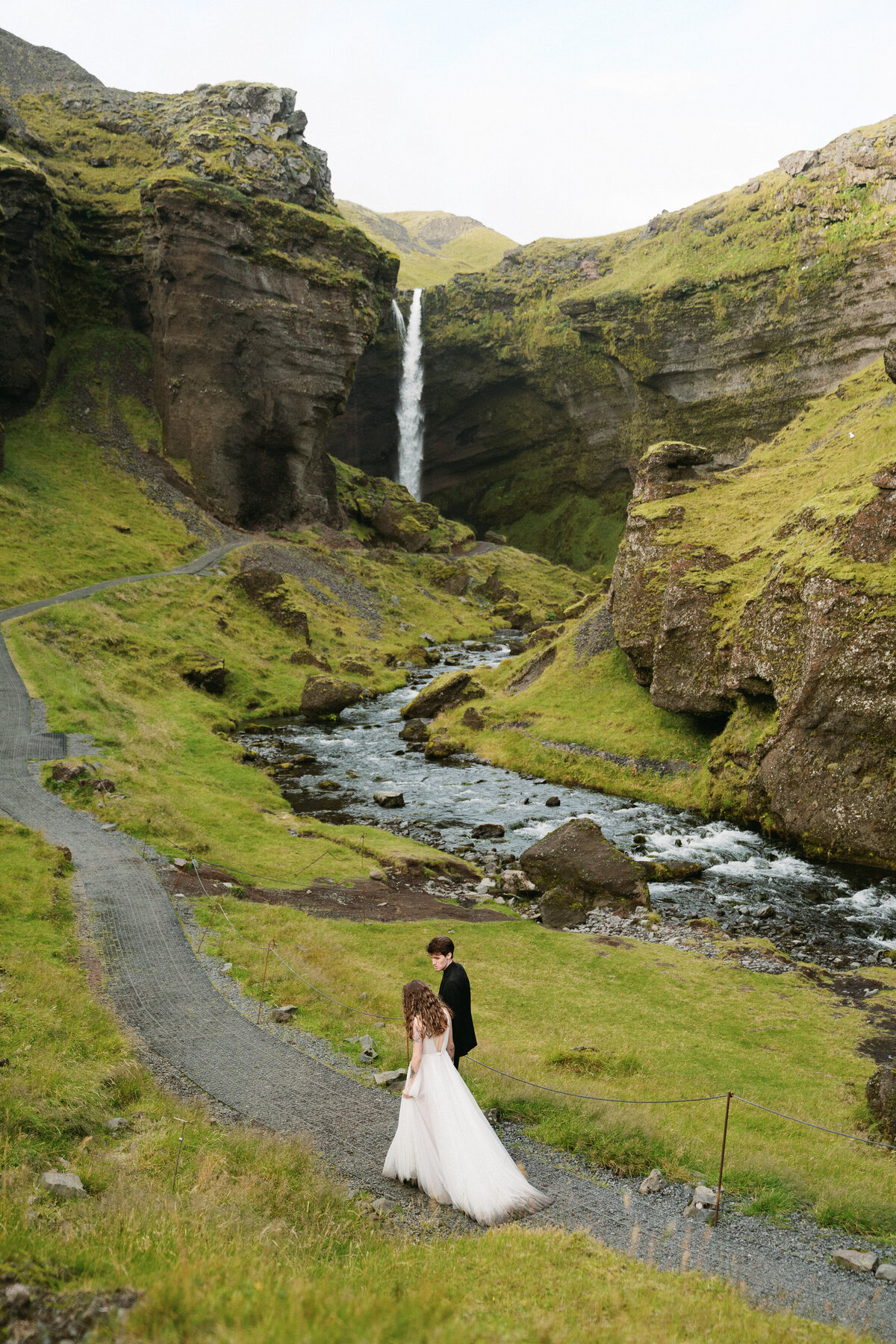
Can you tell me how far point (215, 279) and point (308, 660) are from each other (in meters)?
53.0

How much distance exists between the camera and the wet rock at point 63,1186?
28.1ft

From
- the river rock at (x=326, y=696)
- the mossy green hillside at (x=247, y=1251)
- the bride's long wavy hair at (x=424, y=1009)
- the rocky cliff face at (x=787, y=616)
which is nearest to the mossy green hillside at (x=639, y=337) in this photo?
the rocky cliff face at (x=787, y=616)

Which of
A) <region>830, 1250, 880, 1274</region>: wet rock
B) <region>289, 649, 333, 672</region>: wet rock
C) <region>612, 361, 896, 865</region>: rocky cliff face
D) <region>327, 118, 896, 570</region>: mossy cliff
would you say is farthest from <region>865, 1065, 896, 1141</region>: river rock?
<region>327, 118, 896, 570</region>: mossy cliff

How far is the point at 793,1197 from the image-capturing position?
11.3 meters

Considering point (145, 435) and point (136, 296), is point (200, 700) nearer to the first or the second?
point (145, 435)

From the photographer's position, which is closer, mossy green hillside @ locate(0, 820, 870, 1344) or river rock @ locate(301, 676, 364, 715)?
mossy green hillside @ locate(0, 820, 870, 1344)

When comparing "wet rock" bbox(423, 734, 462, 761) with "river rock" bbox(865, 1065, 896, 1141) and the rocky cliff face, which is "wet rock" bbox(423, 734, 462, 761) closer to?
the rocky cliff face

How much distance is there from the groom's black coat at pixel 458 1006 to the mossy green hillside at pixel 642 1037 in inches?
110

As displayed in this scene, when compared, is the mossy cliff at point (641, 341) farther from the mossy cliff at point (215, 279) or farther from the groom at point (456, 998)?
the groom at point (456, 998)

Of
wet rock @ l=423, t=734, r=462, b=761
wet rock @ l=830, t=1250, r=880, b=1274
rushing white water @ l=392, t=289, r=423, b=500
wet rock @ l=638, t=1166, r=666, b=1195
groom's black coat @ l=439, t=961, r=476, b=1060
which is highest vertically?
rushing white water @ l=392, t=289, r=423, b=500

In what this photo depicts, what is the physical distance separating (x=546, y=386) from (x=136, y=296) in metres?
61.6

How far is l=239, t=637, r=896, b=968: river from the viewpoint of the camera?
2695cm

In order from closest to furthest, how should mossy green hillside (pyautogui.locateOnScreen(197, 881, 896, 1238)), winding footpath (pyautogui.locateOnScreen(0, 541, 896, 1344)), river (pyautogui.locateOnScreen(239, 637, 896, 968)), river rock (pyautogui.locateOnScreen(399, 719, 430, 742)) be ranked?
winding footpath (pyautogui.locateOnScreen(0, 541, 896, 1344)) < mossy green hillside (pyautogui.locateOnScreen(197, 881, 896, 1238)) < river (pyautogui.locateOnScreen(239, 637, 896, 968)) < river rock (pyautogui.locateOnScreen(399, 719, 430, 742))

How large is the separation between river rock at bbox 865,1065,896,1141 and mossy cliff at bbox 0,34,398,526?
88421 millimetres
